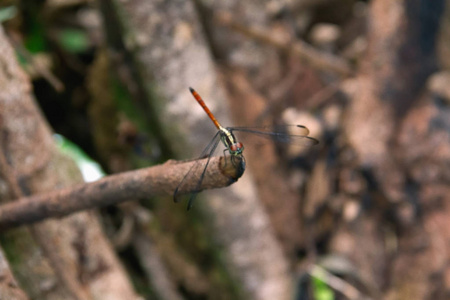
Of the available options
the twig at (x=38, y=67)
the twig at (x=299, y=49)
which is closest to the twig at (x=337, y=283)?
the twig at (x=299, y=49)

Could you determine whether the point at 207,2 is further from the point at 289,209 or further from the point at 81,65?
the point at 289,209

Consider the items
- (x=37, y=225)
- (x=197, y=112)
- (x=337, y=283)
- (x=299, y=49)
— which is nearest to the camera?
(x=37, y=225)

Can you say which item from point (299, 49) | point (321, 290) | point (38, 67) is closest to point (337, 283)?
point (321, 290)

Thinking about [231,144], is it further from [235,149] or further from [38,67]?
[38,67]

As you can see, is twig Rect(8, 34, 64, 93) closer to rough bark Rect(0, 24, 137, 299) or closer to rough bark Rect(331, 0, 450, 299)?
rough bark Rect(0, 24, 137, 299)

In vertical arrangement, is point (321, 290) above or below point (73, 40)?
below

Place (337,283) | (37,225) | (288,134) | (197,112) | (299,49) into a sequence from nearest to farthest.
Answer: (37,225) → (288,134) → (197,112) → (337,283) → (299,49)

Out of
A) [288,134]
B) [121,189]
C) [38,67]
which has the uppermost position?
[38,67]
